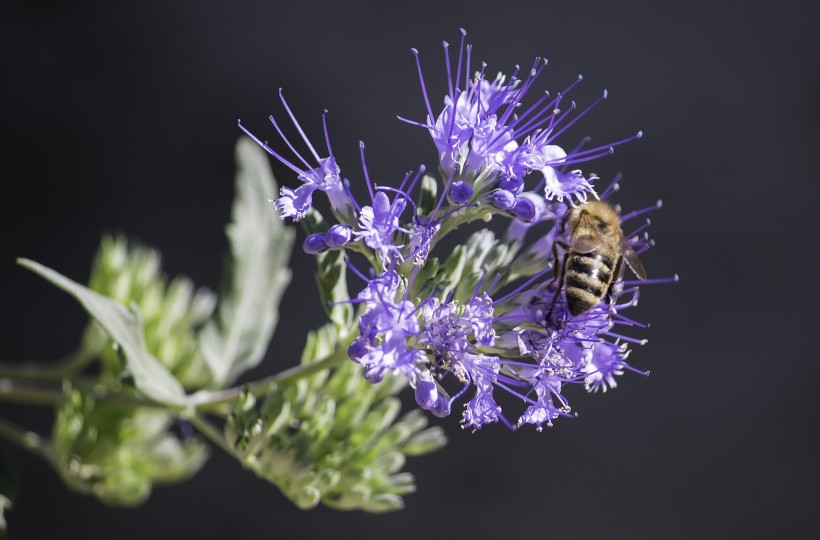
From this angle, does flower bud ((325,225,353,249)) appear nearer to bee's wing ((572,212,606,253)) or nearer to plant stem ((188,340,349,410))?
plant stem ((188,340,349,410))

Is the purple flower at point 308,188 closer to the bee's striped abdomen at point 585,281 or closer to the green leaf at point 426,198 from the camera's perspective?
the green leaf at point 426,198

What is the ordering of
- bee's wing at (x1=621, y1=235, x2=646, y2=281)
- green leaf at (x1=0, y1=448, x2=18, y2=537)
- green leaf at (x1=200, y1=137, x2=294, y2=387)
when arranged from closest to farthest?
bee's wing at (x1=621, y1=235, x2=646, y2=281) < green leaf at (x1=0, y1=448, x2=18, y2=537) < green leaf at (x1=200, y1=137, x2=294, y2=387)

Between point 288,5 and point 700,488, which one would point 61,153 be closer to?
point 288,5

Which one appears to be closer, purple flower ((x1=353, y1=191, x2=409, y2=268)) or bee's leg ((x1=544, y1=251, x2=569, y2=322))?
purple flower ((x1=353, y1=191, x2=409, y2=268))

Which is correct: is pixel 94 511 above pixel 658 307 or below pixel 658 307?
below

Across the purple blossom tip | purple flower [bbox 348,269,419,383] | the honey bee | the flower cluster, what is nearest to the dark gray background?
the honey bee

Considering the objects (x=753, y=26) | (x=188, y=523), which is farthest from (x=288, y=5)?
(x=188, y=523)

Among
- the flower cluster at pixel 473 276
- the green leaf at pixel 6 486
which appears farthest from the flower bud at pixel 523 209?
the green leaf at pixel 6 486

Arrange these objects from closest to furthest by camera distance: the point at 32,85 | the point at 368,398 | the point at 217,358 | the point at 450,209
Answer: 1. the point at 450,209
2. the point at 368,398
3. the point at 217,358
4. the point at 32,85

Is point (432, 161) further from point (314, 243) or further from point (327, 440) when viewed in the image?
point (314, 243)
